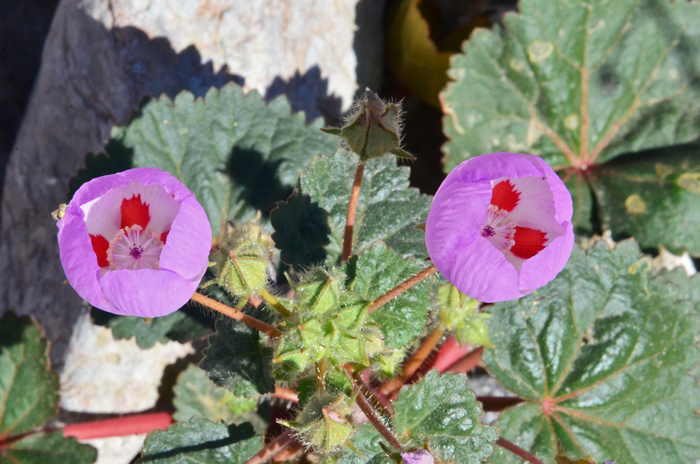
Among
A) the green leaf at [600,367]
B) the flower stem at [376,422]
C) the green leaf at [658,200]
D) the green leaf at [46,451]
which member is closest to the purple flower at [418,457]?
the flower stem at [376,422]

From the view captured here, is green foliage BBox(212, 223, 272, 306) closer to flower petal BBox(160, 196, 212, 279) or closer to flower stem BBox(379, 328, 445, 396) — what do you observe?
flower petal BBox(160, 196, 212, 279)

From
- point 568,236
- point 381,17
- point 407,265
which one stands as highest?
point 381,17

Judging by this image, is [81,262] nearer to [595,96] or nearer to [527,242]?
[527,242]

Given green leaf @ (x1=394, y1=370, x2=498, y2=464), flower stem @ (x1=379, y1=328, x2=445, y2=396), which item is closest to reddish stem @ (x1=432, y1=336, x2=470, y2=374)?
flower stem @ (x1=379, y1=328, x2=445, y2=396)

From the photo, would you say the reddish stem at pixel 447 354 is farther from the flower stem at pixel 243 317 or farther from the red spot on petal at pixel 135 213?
the red spot on petal at pixel 135 213

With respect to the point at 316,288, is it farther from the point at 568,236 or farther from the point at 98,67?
the point at 98,67

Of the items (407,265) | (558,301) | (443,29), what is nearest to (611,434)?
(558,301)
